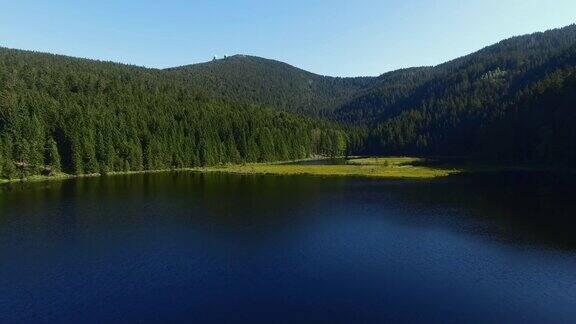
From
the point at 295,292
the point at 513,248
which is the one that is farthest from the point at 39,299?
the point at 513,248

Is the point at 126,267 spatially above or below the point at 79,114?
below

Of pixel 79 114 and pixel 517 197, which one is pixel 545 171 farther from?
pixel 79 114

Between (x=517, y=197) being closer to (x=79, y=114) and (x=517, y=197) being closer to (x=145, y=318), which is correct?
→ (x=145, y=318)

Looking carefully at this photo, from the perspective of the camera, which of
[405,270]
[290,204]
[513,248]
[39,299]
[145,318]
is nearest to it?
[145,318]

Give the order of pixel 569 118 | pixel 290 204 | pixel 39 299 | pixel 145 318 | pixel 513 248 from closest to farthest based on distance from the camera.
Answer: pixel 145 318 < pixel 39 299 < pixel 513 248 < pixel 290 204 < pixel 569 118

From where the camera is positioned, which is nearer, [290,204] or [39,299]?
[39,299]

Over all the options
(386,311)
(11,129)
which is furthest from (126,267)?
(11,129)
